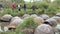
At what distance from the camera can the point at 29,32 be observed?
26.1 feet

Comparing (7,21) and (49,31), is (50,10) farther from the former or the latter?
(49,31)

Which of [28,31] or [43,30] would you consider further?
[28,31]

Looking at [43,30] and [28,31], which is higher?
[43,30]

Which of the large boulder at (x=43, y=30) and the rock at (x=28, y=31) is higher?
the large boulder at (x=43, y=30)

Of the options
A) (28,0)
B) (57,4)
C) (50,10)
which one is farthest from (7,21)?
(28,0)

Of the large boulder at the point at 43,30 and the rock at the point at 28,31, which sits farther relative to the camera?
the rock at the point at 28,31

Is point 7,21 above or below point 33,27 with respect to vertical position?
below

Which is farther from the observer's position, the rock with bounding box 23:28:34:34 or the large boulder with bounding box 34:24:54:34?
the rock with bounding box 23:28:34:34

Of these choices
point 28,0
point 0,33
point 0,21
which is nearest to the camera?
point 0,33

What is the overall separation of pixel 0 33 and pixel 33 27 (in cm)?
146

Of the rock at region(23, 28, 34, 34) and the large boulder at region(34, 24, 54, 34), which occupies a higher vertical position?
the large boulder at region(34, 24, 54, 34)

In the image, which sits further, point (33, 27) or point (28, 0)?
point (28, 0)

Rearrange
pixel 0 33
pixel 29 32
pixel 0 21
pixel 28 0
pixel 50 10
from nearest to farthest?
1. pixel 0 33
2. pixel 29 32
3. pixel 0 21
4. pixel 50 10
5. pixel 28 0

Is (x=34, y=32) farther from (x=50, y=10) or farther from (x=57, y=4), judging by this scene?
(x=57, y=4)
